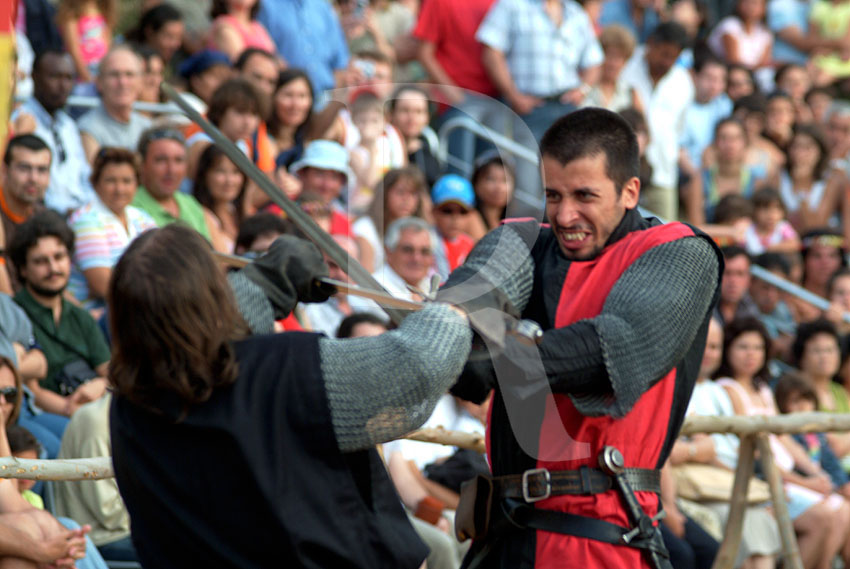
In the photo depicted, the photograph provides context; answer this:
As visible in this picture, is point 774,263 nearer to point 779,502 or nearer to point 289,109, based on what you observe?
point 289,109

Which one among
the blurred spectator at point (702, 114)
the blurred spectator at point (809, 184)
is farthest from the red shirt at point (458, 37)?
the blurred spectator at point (809, 184)

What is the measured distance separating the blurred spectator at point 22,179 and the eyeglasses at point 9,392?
1.42 m

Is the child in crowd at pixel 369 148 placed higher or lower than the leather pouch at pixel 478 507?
higher

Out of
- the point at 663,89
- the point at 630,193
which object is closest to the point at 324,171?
the point at 630,193

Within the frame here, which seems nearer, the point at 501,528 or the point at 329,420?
the point at 329,420

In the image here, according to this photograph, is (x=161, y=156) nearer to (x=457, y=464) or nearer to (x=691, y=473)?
(x=457, y=464)

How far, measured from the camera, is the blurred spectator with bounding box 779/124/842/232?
10062 millimetres

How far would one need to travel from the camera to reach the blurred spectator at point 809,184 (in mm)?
10062

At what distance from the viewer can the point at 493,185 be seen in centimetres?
320

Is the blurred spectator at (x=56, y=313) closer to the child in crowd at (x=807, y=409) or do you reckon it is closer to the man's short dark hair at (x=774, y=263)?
the child in crowd at (x=807, y=409)

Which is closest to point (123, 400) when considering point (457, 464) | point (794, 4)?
point (457, 464)

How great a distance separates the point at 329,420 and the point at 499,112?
1.12 m

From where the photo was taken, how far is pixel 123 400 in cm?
222

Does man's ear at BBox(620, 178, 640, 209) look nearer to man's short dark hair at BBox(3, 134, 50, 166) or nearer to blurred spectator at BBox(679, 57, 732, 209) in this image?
man's short dark hair at BBox(3, 134, 50, 166)
